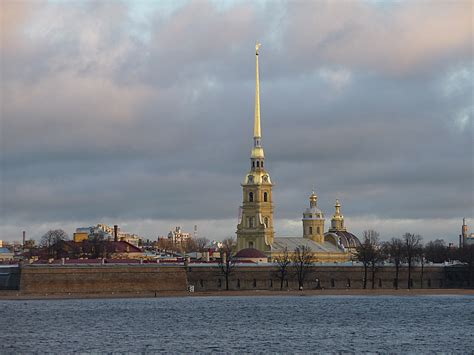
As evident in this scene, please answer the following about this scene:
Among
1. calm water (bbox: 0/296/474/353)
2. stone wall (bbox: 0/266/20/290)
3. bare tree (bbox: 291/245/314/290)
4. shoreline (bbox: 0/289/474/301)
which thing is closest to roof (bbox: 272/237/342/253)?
bare tree (bbox: 291/245/314/290)

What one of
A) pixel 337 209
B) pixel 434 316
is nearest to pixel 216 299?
pixel 434 316

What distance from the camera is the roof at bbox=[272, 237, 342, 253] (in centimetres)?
15338

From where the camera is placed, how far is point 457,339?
63594 millimetres

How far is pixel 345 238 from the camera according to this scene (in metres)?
181

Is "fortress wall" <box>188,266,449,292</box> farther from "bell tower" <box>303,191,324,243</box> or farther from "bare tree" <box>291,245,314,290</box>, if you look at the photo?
"bell tower" <box>303,191,324,243</box>

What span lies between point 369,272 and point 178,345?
69454 millimetres

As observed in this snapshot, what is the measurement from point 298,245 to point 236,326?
82.5 m

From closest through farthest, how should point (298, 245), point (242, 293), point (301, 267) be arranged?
1. point (242, 293)
2. point (301, 267)
3. point (298, 245)

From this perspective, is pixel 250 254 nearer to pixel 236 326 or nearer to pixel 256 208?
pixel 256 208

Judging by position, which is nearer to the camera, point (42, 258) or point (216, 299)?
point (216, 299)

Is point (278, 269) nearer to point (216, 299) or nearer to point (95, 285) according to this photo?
point (216, 299)

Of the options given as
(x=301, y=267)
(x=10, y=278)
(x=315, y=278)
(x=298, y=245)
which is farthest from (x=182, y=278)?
(x=298, y=245)

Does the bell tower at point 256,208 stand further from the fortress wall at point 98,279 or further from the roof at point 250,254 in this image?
the fortress wall at point 98,279

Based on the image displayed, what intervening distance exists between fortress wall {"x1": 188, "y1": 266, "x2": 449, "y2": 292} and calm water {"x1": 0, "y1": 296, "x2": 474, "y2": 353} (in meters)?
11.1
